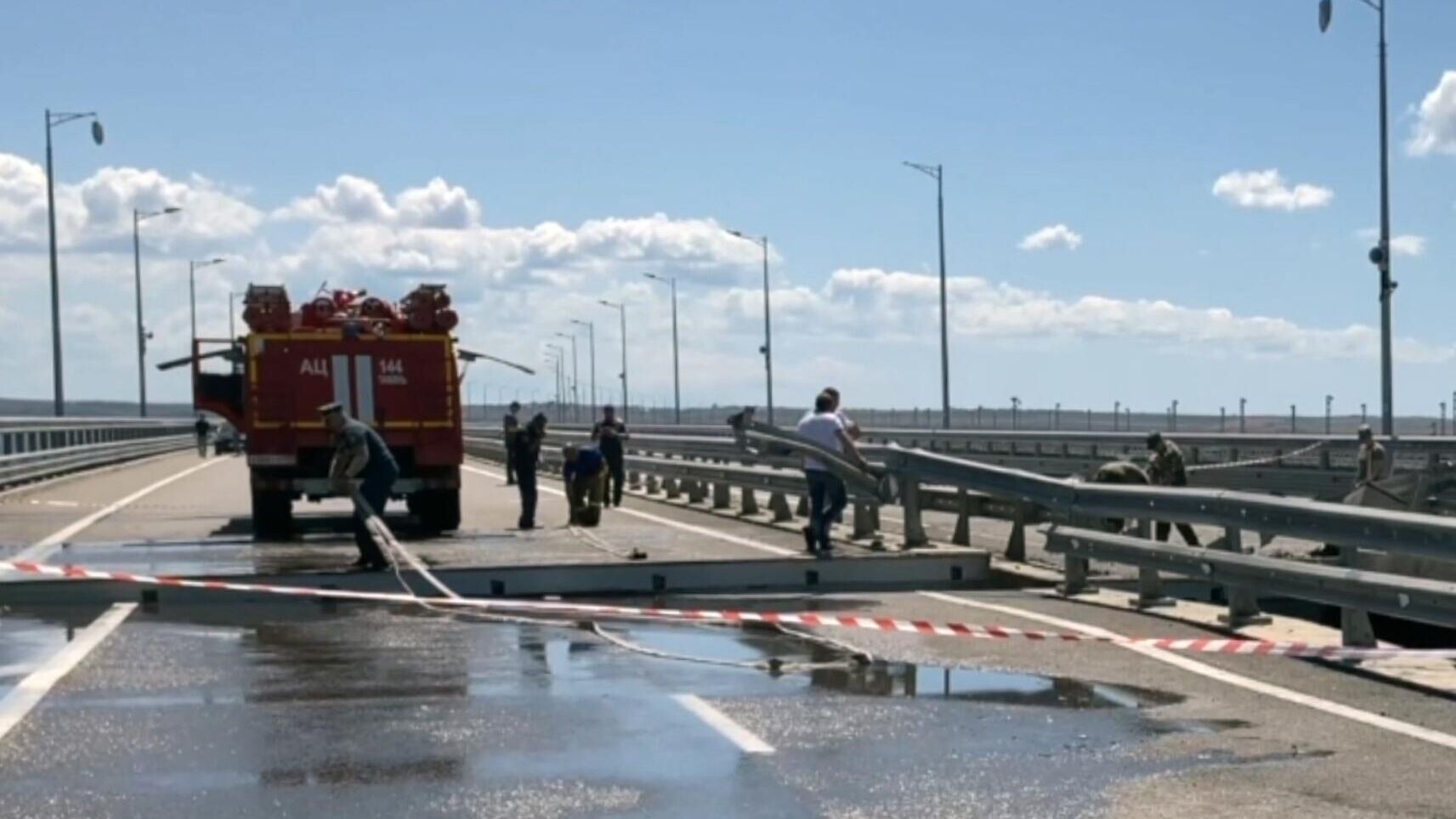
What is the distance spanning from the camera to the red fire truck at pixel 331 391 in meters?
23.3

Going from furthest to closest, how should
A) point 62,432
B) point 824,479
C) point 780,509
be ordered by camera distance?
point 62,432 → point 780,509 → point 824,479

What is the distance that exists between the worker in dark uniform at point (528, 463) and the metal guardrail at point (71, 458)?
14.0 metres

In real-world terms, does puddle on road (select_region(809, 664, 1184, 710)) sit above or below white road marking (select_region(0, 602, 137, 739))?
below

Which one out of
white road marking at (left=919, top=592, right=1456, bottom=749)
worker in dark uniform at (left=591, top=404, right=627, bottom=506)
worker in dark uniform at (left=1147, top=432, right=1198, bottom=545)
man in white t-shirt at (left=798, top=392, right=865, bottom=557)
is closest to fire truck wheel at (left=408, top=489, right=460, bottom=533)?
man in white t-shirt at (left=798, top=392, right=865, bottom=557)

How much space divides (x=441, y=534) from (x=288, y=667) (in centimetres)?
1180

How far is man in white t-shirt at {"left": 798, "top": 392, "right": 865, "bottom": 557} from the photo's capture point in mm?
18516

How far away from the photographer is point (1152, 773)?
8.41m

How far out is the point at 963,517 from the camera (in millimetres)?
19453

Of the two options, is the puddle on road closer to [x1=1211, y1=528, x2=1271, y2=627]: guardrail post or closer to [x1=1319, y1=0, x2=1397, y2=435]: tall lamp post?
[x1=1211, y1=528, x2=1271, y2=627]: guardrail post

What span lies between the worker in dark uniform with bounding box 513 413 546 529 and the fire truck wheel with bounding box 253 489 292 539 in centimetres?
278

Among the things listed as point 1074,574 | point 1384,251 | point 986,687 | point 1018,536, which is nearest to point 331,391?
point 1018,536

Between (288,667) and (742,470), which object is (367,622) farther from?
(742,470)

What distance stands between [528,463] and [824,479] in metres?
7.30

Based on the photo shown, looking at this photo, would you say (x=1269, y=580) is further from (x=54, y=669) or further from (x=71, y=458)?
(x=71, y=458)
